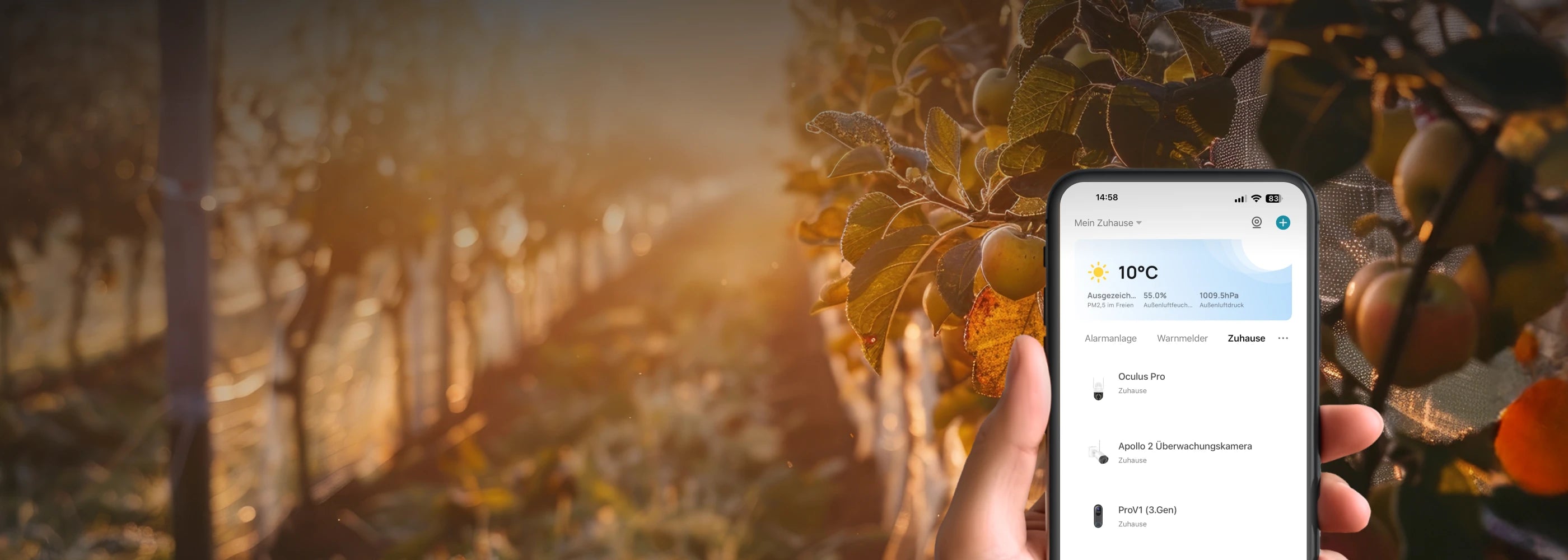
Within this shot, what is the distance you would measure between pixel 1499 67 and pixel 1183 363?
19cm

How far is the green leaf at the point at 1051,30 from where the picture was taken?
28 centimetres

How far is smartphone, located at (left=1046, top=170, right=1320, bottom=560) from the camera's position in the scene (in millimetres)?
252

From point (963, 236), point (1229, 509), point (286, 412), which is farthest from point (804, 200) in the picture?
point (286, 412)

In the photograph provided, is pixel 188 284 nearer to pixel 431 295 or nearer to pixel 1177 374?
pixel 431 295

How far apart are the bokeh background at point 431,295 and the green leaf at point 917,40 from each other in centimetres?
17

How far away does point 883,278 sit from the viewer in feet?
0.99

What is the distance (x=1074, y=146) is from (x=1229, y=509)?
0.51 feet

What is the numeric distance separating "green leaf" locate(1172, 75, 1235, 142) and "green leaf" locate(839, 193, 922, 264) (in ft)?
0.40

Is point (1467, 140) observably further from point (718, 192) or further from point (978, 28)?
point (718, 192)

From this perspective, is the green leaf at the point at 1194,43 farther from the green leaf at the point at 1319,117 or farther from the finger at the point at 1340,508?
the finger at the point at 1340,508

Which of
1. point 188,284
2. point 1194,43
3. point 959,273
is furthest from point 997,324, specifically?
point 188,284

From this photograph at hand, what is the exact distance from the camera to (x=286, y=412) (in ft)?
2.21

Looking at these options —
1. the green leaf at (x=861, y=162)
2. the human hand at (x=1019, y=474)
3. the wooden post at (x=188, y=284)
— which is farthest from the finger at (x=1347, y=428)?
the wooden post at (x=188, y=284)

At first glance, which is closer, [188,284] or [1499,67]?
[1499,67]
